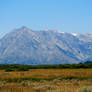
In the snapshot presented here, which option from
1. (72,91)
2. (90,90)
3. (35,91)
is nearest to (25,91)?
(35,91)

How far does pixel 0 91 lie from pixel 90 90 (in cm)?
731

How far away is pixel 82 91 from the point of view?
2156 centimetres

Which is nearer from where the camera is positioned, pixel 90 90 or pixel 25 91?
pixel 90 90

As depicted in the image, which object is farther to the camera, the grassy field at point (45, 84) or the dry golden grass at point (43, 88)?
the grassy field at point (45, 84)

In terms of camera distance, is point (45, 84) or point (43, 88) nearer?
point (43, 88)

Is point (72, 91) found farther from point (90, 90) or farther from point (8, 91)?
point (8, 91)

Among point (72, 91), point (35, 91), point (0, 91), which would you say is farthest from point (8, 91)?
point (72, 91)

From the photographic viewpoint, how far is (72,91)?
A: 24828mm

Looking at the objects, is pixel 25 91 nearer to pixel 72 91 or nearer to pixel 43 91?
pixel 43 91

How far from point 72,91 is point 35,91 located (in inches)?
122

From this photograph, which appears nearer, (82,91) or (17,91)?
(82,91)

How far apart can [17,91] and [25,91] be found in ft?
2.77

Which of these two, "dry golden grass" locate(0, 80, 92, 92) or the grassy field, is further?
the grassy field

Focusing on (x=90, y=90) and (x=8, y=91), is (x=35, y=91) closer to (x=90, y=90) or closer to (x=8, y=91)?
(x=8, y=91)
